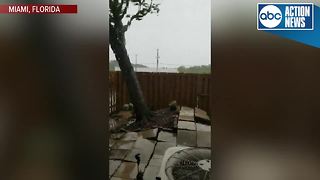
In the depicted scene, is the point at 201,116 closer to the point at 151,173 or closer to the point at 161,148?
the point at 161,148

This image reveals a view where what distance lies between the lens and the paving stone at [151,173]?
1.27 metres

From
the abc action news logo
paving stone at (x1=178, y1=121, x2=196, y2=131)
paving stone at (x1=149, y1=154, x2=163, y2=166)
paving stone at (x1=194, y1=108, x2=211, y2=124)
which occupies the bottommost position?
paving stone at (x1=149, y1=154, x2=163, y2=166)

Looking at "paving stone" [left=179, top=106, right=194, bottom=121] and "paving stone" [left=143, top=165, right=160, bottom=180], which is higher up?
"paving stone" [left=179, top=106, right=194, bottom=121]

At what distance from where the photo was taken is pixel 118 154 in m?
1.30

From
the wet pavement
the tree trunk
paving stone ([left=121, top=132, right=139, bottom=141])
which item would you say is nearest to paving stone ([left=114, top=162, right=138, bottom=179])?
the wet pavement

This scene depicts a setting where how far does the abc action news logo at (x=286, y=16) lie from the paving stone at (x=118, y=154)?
2.70ft

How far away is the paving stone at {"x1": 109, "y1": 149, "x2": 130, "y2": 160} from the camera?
1.29 metres

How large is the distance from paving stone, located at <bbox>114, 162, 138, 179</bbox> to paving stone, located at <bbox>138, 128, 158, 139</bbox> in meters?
0.14

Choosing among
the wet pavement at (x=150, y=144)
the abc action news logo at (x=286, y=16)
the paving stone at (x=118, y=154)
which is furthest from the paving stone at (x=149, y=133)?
the abc action news logo at (x=286, y=16)

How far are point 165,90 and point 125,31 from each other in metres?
0.32

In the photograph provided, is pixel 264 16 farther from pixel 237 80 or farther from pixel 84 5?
pixel 84 5

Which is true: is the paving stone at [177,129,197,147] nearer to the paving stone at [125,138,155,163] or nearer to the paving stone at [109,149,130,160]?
the paving stone at [125,138,155,163]

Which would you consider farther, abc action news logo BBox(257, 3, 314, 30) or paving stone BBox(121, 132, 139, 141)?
paving stone BBox(121, 132, 139, 141)

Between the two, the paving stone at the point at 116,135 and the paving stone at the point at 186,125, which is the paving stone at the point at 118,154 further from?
the paving stone at the point at 186,125
